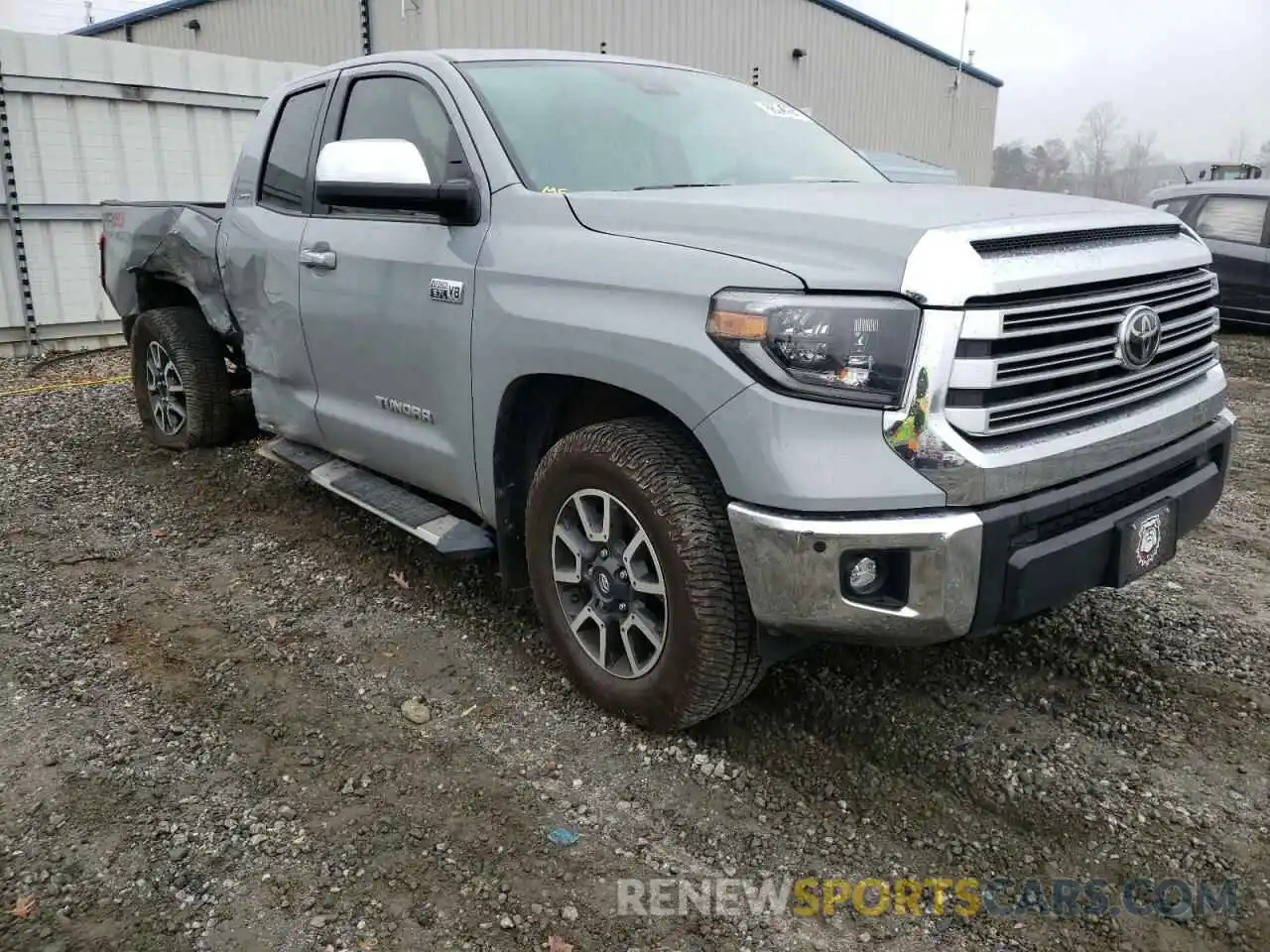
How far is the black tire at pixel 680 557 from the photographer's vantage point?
254 centimetres

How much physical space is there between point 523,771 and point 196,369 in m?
3.61

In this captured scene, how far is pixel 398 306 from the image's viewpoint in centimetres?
346

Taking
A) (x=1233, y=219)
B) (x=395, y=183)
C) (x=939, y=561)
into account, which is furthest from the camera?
(x=1233, y=219)

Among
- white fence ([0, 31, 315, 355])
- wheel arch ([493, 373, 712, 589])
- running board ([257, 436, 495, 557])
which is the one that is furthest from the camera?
white fence ([0, 31, 315, 355])

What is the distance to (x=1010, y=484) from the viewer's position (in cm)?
230

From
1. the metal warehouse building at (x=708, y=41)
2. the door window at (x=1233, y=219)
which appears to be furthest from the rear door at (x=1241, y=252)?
the metal warehouse building at (x=708, y=41)

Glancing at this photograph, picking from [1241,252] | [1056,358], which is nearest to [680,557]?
[1056,358]

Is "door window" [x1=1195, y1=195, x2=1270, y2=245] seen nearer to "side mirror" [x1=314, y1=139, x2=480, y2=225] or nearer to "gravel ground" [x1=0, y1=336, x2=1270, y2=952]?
"gravel ground" [x1=0, y1=336, x2=1270, y2=952]

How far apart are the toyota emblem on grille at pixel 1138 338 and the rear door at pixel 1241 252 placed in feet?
28.3

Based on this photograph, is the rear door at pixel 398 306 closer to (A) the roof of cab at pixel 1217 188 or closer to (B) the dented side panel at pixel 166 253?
(B) the dented side panel at pixel 166 253

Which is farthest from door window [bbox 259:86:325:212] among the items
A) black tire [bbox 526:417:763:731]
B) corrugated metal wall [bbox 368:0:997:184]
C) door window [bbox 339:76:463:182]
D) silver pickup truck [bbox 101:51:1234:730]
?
corrugated metal wall [bbox 368:0:997:184]

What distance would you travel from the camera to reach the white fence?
8953 mm

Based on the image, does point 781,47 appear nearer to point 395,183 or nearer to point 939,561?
point 395,183

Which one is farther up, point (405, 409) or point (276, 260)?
Result: point (276, 260)
